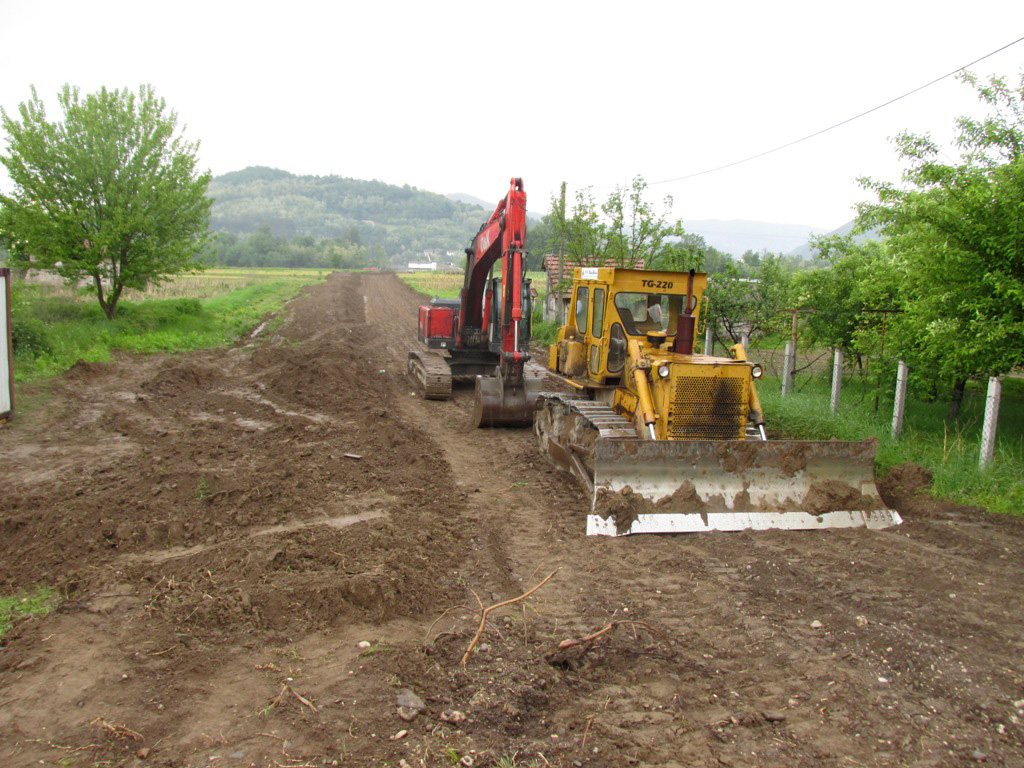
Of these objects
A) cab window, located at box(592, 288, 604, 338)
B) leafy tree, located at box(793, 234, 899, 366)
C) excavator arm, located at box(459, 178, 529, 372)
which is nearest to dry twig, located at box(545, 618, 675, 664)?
cab window, located at box(592, 288, 604, 338)

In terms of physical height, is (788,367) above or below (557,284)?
below

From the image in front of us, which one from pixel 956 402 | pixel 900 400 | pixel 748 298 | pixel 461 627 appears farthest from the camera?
pixel 748 298

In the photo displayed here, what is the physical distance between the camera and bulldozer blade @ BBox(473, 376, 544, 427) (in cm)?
1159

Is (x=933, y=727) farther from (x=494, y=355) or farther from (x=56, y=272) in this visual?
(x=56, y=272)

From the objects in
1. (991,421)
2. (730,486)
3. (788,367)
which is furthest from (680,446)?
(788,367)

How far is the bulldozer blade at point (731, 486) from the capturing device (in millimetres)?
7238

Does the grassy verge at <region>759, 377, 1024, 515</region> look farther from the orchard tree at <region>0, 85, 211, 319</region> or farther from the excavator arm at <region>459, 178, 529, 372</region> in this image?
the orchard tree at <region>0, 85, 211, 319</region>

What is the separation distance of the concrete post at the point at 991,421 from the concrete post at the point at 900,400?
1.58m

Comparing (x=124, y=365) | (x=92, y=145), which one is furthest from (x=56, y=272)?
(x=124, y=365)

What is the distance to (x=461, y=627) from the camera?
5.17 meters

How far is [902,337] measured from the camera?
9.42 meters

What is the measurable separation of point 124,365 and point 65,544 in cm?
1138

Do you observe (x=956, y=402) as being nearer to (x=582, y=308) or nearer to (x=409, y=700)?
(x=582, y=308)

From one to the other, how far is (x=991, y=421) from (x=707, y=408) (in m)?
3.35
